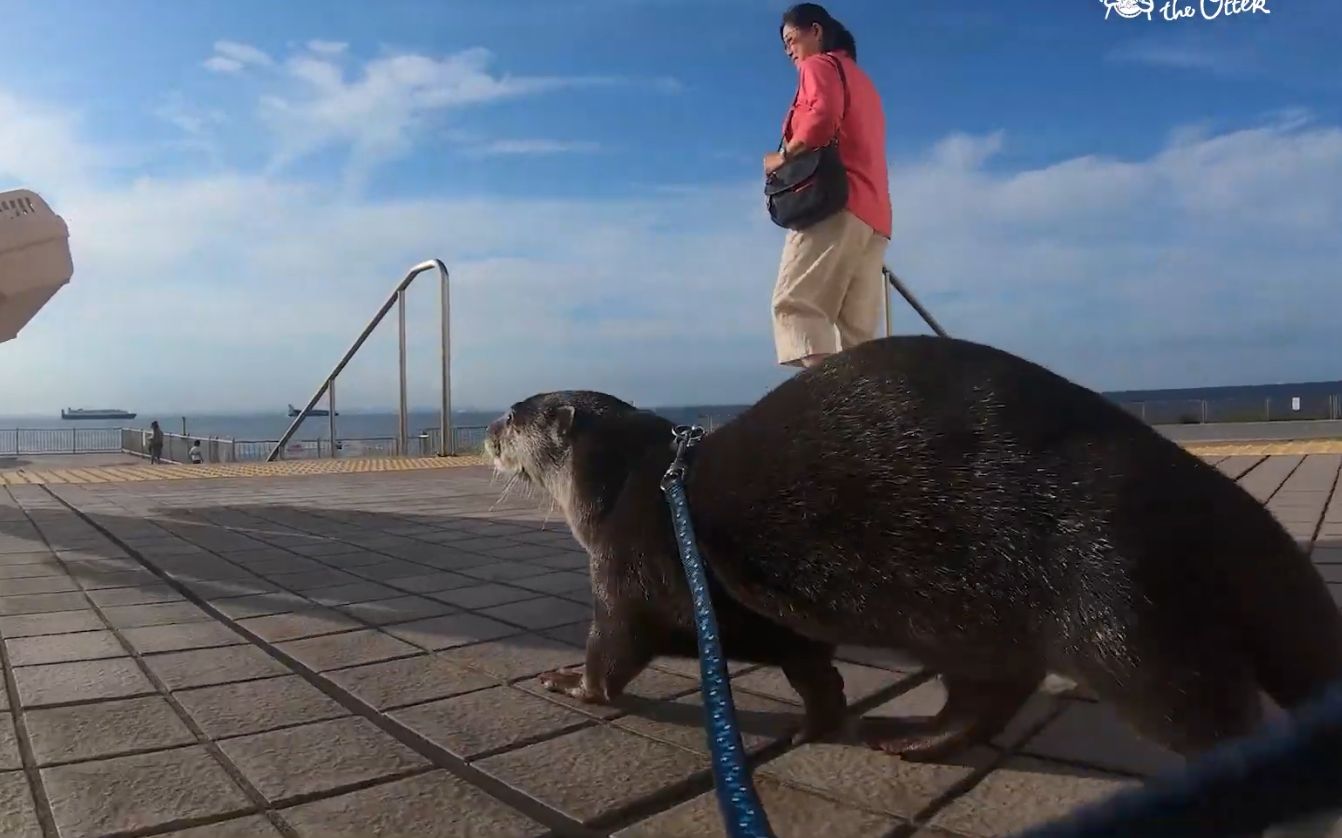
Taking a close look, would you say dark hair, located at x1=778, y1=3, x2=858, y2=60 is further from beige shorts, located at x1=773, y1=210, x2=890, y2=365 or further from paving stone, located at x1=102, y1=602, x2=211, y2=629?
paving stone, located at x1=102, y1=602, x2=211, y2=629

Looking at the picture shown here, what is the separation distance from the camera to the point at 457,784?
5.92 ft

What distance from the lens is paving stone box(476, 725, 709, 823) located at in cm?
174

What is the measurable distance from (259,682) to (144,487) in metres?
8.21

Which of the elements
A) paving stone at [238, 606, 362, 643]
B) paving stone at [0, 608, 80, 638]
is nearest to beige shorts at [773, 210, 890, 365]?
paving stone at [238, 606, 362, 643]

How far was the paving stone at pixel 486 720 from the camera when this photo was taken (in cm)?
204

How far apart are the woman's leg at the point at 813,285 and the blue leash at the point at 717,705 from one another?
2026 mm

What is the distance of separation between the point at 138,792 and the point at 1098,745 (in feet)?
7.01

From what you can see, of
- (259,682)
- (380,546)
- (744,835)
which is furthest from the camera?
(380,546)

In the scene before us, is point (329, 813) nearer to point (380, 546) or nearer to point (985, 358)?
point (985, 358)

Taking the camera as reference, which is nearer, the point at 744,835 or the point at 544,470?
the point at 744,835

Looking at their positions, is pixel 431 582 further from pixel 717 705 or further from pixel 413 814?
pixel 717 705

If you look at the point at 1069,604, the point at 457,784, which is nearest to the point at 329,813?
the point at 457,784

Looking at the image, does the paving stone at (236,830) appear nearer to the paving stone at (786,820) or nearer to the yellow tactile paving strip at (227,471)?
the paving stone at (786,820)

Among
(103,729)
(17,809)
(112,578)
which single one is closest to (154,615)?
(112,578)
